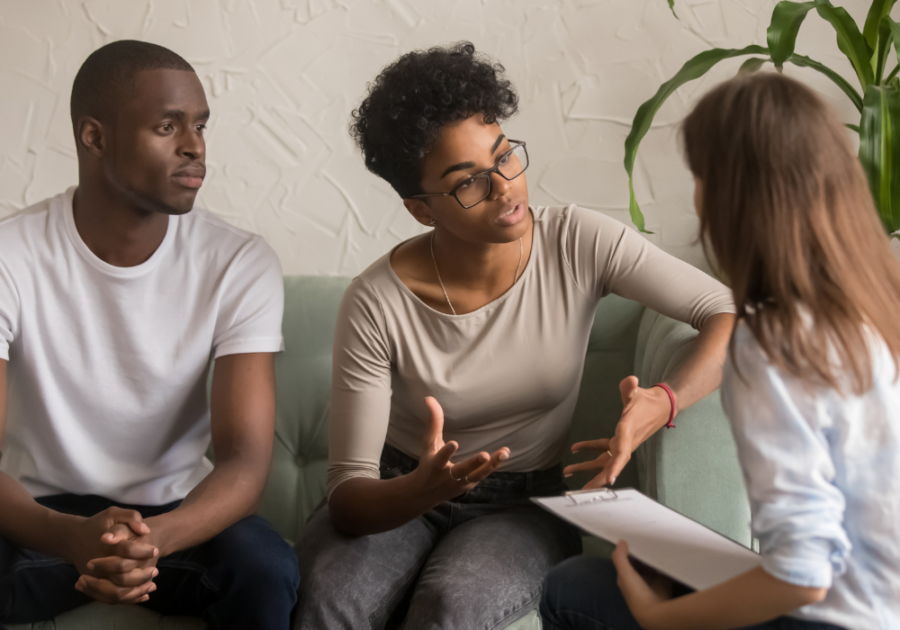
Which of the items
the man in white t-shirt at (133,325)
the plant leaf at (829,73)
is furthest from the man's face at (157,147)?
the plant leaf at (829,73)

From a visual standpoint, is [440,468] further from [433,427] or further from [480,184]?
[480,184]

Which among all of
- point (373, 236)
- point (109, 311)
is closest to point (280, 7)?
point (373, 236)

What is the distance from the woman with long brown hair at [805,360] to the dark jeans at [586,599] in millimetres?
149

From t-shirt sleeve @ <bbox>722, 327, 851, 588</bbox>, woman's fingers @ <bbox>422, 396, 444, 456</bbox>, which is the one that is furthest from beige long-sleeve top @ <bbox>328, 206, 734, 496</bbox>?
t-shirt sleeve @ <bbox>722, 327, 851, 588</bbox>

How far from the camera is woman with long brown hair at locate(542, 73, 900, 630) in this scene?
610mm

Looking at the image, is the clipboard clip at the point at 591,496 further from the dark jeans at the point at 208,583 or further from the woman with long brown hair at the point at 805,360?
the dark jeans at the point at 208,583

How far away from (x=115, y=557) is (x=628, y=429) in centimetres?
68

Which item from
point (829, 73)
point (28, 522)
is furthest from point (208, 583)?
point (829, 73)

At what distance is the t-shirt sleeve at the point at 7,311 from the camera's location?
1.23 meters

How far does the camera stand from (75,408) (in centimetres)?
128

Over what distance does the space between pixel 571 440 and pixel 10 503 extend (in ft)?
3.09

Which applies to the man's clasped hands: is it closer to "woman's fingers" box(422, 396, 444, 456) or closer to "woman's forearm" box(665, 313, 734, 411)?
"woman's fingers" box(422, 396, 444, 456)

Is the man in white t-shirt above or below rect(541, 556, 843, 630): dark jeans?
above

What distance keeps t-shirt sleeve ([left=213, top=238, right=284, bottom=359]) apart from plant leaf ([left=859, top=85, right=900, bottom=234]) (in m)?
1.00
